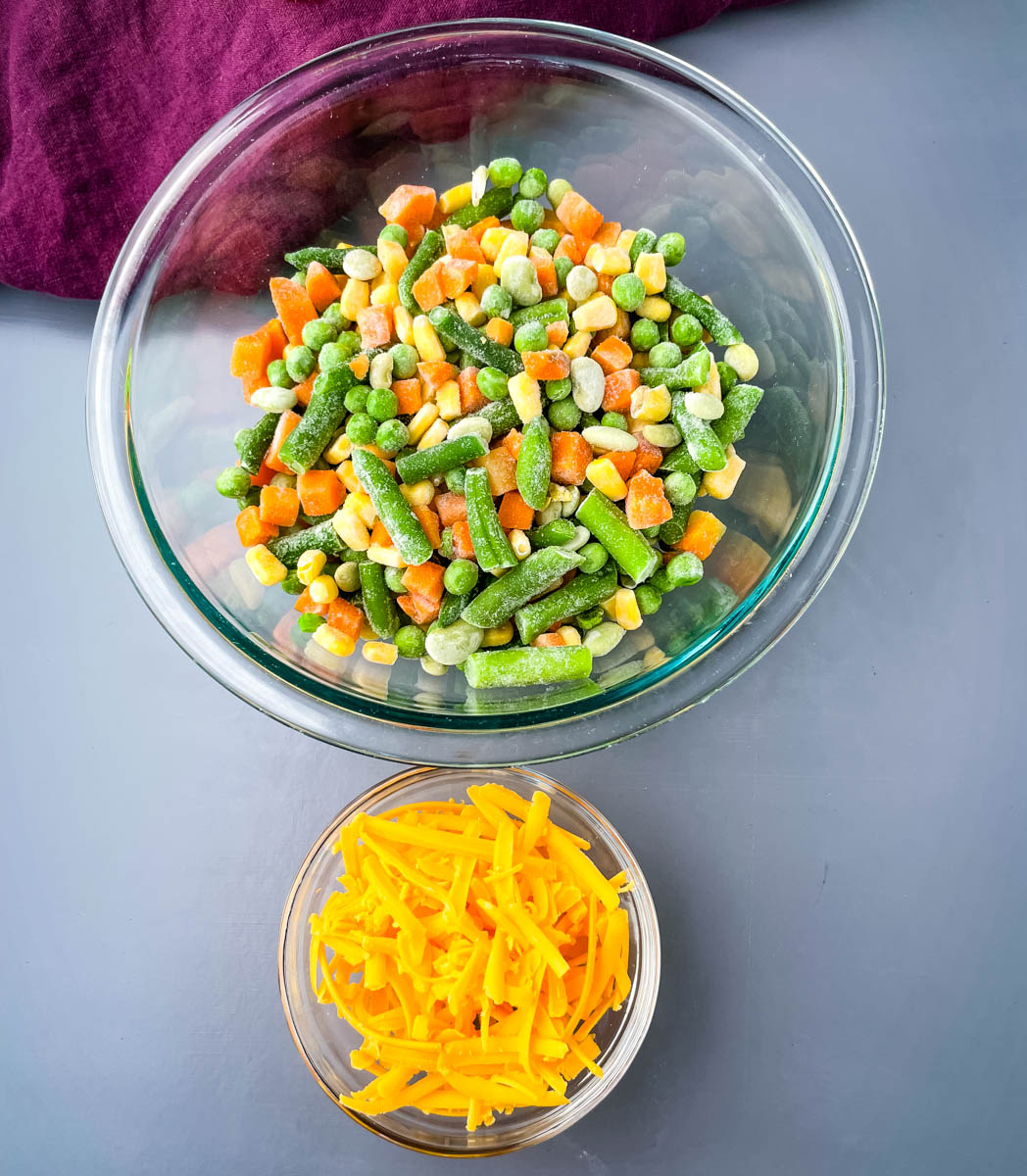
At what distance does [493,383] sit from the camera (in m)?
1.26

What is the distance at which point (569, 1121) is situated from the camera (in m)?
1.44

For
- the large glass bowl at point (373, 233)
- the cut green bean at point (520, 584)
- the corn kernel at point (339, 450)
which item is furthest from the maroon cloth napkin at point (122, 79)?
the cut green bean at point (520, 584)

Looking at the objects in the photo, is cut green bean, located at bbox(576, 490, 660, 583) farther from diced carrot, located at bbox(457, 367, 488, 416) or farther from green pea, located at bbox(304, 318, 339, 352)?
green pea, located at bbox(304, 318, 339, 352)

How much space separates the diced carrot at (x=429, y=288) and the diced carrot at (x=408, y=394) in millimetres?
116

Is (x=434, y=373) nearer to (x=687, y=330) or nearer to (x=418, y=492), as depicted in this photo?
(x=418, y=492)

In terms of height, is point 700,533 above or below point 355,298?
below

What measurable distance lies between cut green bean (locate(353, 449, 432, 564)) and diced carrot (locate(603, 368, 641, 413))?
1.09 ft

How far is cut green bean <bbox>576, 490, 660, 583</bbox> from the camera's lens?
48.6 inches

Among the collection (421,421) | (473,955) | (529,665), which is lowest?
(473,955)

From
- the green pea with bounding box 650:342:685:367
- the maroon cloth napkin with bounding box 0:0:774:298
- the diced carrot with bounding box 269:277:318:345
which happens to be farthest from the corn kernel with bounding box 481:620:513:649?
the maroon cloth napkin with bounding box 0:0:774:298

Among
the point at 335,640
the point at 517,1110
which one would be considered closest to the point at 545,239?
the point at 335,640

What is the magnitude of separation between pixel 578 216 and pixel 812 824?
3.60 feet

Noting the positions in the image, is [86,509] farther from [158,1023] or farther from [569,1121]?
[569,1121]

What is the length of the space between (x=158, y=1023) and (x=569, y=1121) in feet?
2.49
